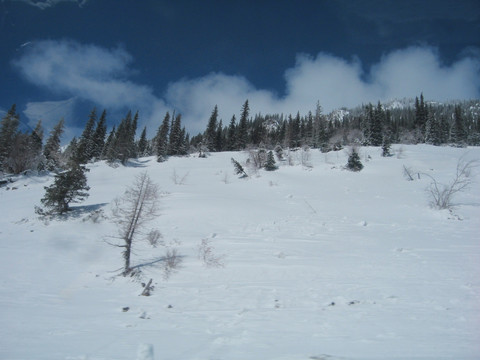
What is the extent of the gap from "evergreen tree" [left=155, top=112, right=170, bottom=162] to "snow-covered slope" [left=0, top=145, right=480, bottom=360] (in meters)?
37.4

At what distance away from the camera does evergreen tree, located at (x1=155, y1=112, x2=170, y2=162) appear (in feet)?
197

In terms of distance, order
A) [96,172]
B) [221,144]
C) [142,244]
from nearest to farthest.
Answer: [142,244] → [96,172] → [221,144]

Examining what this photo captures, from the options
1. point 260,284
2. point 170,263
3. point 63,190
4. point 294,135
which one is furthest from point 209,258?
point 294,135

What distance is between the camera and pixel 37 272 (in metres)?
10.9

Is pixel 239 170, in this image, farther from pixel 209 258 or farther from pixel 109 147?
pixel 109 147

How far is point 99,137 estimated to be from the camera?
7038cm

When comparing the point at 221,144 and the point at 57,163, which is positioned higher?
the point at 221,144

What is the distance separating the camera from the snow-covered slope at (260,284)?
4.09 m

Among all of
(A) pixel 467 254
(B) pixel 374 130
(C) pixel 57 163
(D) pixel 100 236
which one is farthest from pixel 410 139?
(C) pixel 57 163

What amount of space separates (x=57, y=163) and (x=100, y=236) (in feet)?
143

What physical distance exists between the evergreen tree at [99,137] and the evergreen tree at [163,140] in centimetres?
1700

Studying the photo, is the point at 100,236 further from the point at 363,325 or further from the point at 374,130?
the point at 374,130

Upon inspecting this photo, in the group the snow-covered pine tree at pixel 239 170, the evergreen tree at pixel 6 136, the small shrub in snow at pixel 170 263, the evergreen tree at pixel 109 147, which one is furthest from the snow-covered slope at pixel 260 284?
the evergreen tree at pixel 109 147

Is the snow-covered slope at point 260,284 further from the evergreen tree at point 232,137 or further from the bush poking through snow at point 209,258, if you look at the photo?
the evergreen tree at point 232,137
